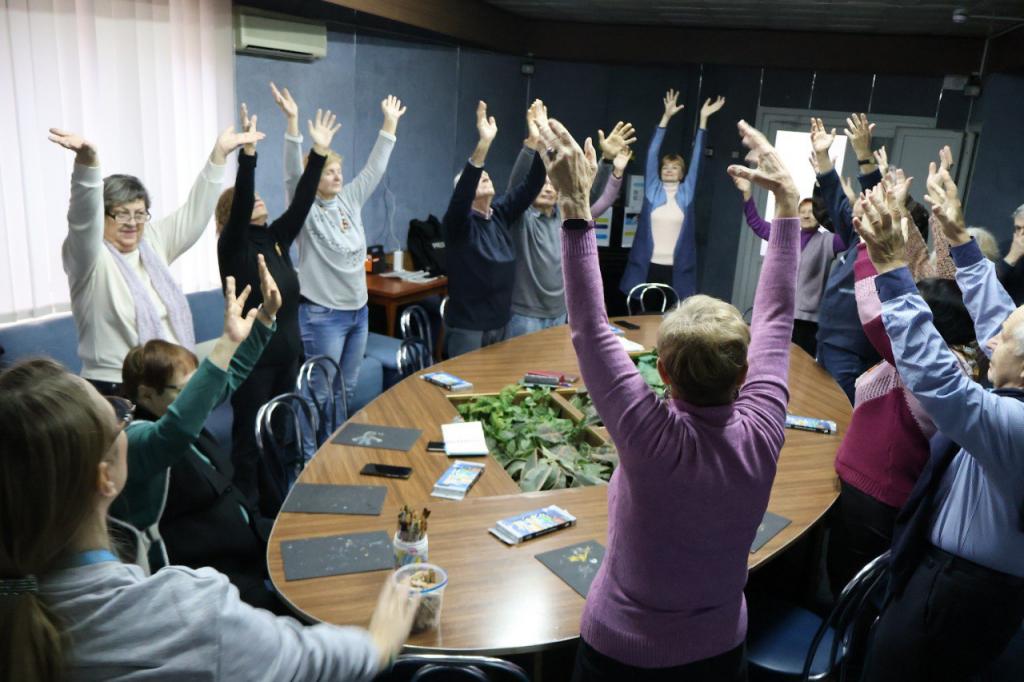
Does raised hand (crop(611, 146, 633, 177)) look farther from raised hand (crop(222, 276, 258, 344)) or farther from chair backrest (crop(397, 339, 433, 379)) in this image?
raised hand (crop(222, 276, 258, 344))

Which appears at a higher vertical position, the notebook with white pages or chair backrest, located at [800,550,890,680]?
the notebook with white pages

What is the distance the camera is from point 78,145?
8.07ft

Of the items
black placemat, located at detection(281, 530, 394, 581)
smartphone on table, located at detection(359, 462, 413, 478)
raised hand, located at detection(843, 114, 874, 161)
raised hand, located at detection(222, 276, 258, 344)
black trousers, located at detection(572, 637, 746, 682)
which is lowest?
black placemat, located at detection(281, 530, 394, 581)

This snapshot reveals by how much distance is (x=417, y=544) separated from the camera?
5.90ft

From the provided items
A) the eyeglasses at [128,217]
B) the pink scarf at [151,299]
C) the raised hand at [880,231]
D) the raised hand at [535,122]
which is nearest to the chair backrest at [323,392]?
the pink scarf at [151,299]

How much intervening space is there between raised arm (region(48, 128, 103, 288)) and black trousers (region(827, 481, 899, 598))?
265 cm

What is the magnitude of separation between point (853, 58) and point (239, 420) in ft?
18.1

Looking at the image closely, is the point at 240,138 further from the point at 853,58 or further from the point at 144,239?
the point at 853,58

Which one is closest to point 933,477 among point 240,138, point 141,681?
point 141,681

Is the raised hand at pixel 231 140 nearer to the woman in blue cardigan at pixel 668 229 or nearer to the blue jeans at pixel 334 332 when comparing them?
the blue jeans at pixel 334 332

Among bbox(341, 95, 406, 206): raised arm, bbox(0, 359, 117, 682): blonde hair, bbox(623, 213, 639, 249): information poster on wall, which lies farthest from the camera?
bbox(623, 213, 639, 249): information poster on wall

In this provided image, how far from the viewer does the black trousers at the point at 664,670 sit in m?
1.44

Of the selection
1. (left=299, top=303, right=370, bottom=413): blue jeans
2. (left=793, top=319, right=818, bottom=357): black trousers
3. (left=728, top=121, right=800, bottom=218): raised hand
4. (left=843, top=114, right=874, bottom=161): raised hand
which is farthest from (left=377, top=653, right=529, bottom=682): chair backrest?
(left=793, top=319, right=818, bottom=357): black trousers

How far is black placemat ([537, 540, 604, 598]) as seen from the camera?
1952 millimetres
